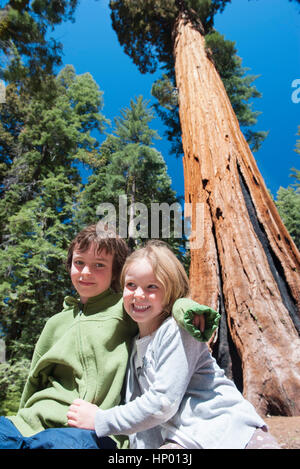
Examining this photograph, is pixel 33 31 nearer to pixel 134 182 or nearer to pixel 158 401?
pixel 158 401

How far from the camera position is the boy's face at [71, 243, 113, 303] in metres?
1.47

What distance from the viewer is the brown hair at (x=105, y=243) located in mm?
1495

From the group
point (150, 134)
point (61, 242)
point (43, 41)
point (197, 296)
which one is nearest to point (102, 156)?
point (150, 134)

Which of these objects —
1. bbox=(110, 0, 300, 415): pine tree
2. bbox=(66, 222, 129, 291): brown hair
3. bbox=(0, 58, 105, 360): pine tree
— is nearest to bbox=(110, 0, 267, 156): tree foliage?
bbox=(110, 0, 300, 415): pine tree

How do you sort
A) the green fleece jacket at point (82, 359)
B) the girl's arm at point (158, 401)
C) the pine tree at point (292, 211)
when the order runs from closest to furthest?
the girl's arm at point (158, 401) → the green fleece jacket at point (82, 359) → the pine tree at point (292, 211)

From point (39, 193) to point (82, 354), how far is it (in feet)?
32.5

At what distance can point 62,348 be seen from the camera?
4.33ft

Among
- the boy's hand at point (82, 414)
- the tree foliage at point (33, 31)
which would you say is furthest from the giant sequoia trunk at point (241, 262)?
the tree foliage at point (33, 31)

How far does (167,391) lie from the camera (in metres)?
1.04

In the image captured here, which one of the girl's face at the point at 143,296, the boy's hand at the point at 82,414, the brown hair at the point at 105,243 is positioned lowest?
the boy's hand at the point at 82,414

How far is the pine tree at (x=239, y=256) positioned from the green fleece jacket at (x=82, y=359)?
59.1 inches

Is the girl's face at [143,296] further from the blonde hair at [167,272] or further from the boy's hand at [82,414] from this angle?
the boy's hand at [82,414]

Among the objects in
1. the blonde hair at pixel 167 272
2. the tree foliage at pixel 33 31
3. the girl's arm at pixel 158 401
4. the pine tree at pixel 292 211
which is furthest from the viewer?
the pine tree at pixel 292 211
